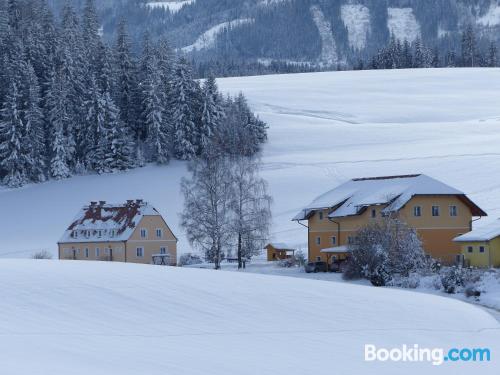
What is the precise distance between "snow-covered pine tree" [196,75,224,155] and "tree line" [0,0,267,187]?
0.35ft

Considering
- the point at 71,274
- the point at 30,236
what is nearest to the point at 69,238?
the point at 30,236

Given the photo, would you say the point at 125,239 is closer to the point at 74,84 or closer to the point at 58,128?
the point at 58,128

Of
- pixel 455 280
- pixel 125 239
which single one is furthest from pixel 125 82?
pixel 455 280

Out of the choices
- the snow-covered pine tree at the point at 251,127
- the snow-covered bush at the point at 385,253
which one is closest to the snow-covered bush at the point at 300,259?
the snow-covered bush at the point at 385,253

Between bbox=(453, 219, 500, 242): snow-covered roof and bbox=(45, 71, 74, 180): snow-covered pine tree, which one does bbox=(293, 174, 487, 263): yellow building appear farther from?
bbox=(45, 71, 74, 180): snow-covered pine tree

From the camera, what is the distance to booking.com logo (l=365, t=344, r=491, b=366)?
2644 cm

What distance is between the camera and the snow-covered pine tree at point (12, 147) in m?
101

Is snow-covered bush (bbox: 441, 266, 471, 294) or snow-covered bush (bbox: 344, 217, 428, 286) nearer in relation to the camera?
snow-covered bush (bbox: 441, 266, 471, 294)

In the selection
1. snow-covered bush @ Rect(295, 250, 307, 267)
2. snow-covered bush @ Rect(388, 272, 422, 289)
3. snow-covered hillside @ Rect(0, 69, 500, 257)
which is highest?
snow-covered hillside @ Rect(0, 69, 500, 257)

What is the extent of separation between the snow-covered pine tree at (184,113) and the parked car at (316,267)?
4089 cm

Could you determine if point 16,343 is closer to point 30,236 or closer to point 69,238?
point 69,238

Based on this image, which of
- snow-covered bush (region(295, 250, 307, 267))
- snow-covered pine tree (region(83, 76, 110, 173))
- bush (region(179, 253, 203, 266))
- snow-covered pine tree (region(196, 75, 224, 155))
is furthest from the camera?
snow-covered pine tree (region(196, 75, 224, 155))

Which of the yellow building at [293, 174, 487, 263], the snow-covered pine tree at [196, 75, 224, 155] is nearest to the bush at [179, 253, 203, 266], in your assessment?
the yellow building at [293, 174, 487, 263]

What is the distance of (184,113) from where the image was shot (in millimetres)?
107125
